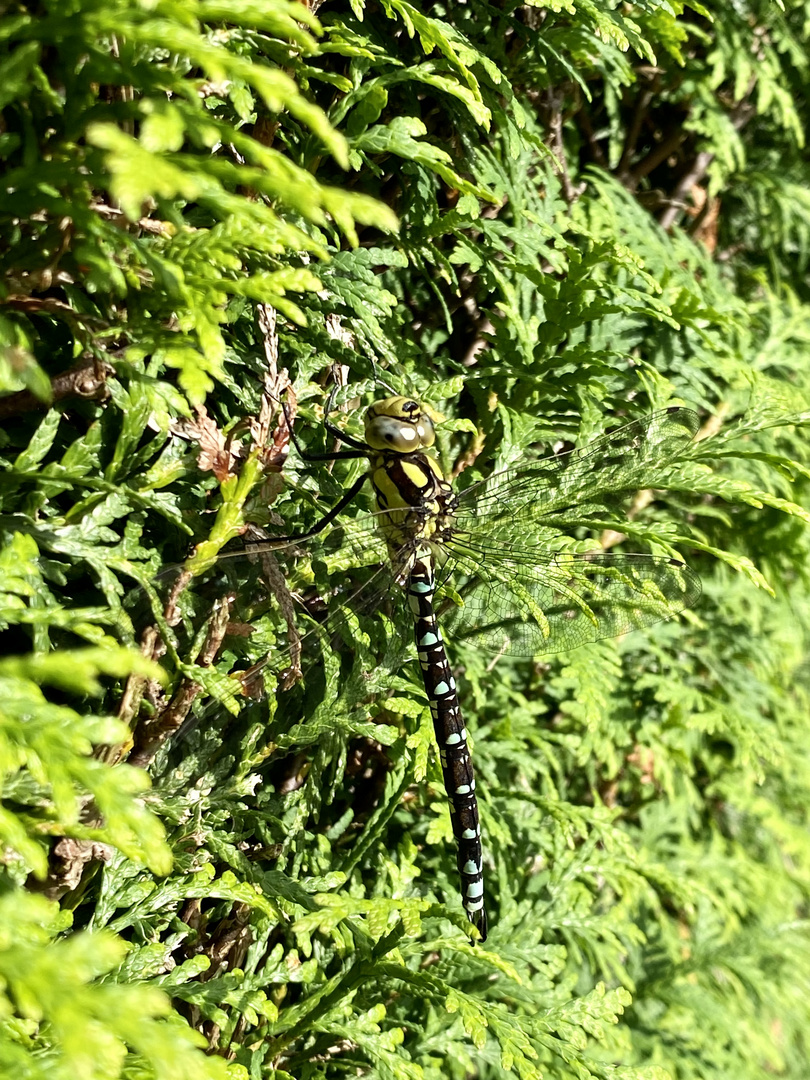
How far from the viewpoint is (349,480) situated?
1.59 meters

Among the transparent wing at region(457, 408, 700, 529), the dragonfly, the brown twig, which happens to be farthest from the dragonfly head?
the brown twig

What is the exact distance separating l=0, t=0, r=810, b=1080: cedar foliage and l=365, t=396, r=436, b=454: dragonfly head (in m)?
0.09

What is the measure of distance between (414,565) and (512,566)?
0.21 metres

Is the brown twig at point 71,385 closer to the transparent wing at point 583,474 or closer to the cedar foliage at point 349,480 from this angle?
the cedar foliage at point 349,480

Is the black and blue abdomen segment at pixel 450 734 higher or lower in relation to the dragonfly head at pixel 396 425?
lower

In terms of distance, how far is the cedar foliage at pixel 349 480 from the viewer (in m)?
0.94

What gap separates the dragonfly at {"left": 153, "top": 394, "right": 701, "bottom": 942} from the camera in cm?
156

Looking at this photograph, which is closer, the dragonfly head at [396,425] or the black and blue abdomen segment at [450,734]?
the dragonfly head at [396,425]

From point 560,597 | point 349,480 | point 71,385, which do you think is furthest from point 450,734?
point 71,385

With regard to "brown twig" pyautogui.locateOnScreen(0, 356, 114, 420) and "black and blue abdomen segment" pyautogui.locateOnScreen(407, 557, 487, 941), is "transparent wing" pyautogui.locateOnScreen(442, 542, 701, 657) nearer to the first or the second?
"black and blue abdomen segment" pyautogui.locateOnScreen(407, 557, 487, 941)

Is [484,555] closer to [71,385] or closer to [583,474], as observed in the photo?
[583,474]

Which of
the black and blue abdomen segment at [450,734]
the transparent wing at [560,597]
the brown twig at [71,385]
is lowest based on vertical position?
the black and blue abdomen segment at [450,734]

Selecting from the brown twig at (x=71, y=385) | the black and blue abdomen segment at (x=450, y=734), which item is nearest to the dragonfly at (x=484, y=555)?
the black and blue abdomen segment at (x=450, y=734)

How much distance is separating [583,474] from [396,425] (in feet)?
1.45
